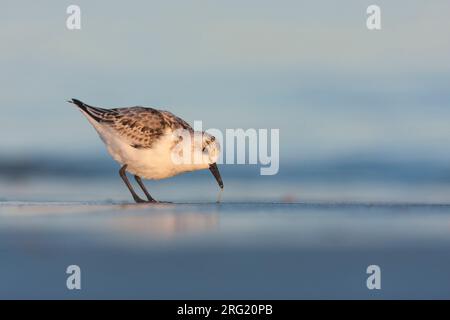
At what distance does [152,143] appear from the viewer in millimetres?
11180

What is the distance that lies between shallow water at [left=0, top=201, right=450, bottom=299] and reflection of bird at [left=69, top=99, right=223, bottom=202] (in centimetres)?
88

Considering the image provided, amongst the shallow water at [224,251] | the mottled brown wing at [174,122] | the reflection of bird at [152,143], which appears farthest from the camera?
the mottled brown wing at [174,122]

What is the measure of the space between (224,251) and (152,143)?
3302 millimetres

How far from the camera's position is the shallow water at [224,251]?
283 inches

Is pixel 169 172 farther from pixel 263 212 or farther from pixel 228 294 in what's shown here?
pixel 228 294

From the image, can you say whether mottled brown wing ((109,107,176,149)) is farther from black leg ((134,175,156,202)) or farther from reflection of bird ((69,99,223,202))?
black leg ((134,175,156,202))

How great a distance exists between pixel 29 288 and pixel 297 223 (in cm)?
332

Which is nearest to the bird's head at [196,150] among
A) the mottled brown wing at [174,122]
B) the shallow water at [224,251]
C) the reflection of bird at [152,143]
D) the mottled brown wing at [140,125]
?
the reflection of bird at [152,143]

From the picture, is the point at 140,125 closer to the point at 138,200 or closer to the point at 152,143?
the point at 152,143

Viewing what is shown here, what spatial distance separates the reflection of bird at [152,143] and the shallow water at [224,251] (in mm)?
880

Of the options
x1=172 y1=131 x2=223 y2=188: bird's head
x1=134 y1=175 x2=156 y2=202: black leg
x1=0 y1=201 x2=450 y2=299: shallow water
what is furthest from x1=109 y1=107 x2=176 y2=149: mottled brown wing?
x1=0 y1=201 x2=450 y2=299: shallow water

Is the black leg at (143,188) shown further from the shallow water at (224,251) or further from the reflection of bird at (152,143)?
the shallow water at (224,251)

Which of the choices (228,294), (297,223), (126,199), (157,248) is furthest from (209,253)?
(126,199)

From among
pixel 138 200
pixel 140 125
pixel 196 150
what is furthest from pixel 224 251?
pixel 140 125
